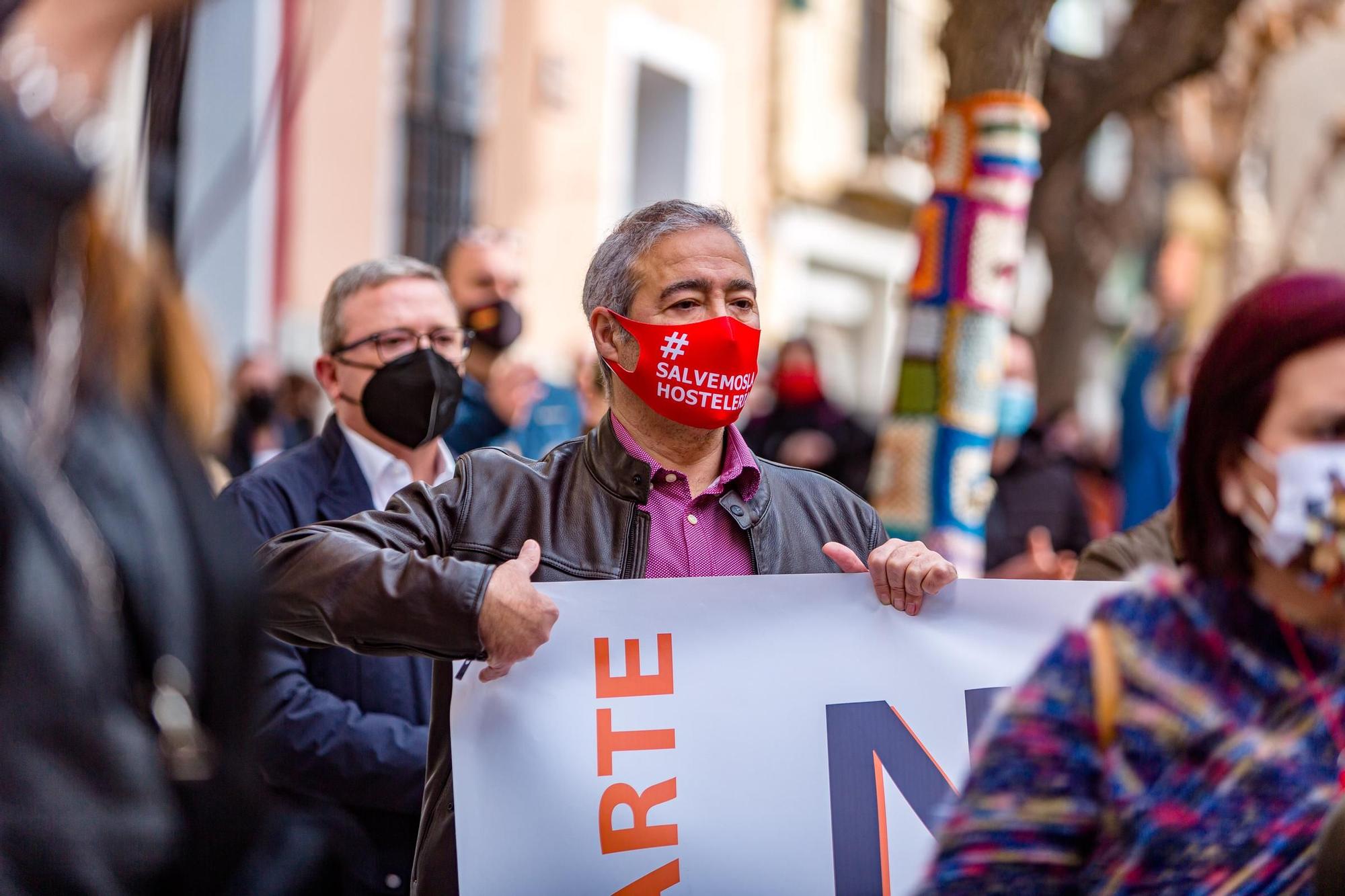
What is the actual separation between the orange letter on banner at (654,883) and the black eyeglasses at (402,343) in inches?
62.6

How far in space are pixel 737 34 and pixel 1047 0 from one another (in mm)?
9947

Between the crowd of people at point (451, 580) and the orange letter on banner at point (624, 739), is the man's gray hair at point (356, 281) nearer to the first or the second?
the crowd of people at point (451, 580)

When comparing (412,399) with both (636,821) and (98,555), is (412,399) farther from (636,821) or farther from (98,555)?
(98,555)

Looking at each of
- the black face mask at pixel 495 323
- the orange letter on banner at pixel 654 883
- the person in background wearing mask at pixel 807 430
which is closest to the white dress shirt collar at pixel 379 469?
the orange letter on banner at pixel 654 883

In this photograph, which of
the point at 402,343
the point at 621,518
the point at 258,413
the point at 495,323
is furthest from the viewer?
the point at 258,413

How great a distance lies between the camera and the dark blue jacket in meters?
3.23

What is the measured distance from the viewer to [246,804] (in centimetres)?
125

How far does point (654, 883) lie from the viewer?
8.83 feet

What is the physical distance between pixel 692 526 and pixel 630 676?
1.05 feet

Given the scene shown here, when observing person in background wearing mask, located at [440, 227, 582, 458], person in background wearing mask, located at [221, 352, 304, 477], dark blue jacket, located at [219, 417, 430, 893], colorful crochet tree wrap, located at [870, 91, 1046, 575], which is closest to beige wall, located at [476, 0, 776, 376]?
person in background wearing mask, located at [221, 352, 304, 477]

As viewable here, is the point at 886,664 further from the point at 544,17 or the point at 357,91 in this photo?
the point at 544,17

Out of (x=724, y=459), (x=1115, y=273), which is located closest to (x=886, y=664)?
(x=724, y=459)

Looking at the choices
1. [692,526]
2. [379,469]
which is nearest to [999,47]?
[379,469]

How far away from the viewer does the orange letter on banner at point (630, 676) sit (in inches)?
111
